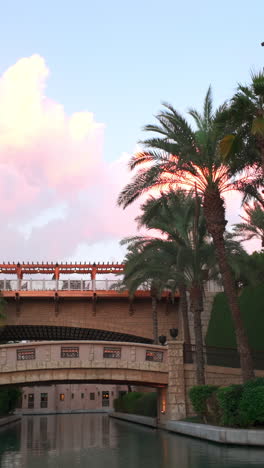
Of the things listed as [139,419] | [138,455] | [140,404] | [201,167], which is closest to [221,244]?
[201,167]

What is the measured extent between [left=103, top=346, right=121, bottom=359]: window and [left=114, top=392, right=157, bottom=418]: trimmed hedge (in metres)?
8.09

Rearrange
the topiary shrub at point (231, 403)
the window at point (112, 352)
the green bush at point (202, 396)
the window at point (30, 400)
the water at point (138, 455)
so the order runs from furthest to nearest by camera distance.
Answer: the window at point (30, 400), the window at point (112, 352), the green bush at point (202, 396), the topiary shrub at point (231, 403), the water at point (138, 455)

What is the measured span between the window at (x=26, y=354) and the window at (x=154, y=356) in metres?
5.78

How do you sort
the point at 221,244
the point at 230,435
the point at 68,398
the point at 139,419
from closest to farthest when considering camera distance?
the point at 230,435 → the point at 221,244 → the point at 139,419 → the point at 68,398

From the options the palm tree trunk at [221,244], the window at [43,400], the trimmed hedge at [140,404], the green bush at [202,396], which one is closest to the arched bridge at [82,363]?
the green bush at [202,396]

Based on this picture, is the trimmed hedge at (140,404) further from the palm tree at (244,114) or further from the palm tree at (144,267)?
the palm tree at (244,114)

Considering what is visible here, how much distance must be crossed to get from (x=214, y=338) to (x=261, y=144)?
82.3 feet

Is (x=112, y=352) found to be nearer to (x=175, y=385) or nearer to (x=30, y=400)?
(x=175, y=385)

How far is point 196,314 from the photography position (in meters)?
30.5

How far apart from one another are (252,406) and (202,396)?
226 inches

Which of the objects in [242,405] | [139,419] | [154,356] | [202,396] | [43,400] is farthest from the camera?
[43,400]

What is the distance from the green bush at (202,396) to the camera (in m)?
24.4

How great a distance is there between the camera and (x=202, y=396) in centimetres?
2464

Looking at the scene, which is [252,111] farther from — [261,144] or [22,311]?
[22,311]
